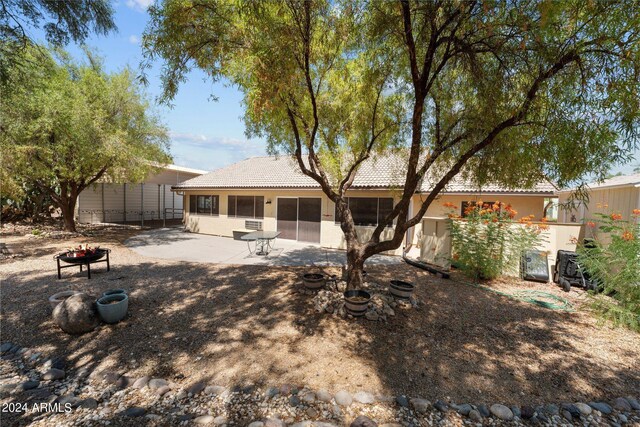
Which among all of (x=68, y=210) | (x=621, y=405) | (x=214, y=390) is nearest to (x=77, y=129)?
(x=68, y=210)

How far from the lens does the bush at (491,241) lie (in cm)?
682

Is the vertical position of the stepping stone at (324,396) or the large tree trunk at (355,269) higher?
the large tree trunk at (355,269)

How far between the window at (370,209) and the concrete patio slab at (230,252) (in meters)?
1.54

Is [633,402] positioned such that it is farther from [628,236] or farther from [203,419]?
[203,419]

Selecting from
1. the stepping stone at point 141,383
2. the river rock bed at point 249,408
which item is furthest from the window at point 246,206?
the river rock bed at point 249,408

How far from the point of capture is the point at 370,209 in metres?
11.0

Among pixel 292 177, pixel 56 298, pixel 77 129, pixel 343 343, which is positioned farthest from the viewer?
pixel 292 177

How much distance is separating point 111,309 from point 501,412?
5.40 m

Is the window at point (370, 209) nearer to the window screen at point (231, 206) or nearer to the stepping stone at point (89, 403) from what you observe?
the window screen at point (231, 206)

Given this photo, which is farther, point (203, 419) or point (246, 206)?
point (246, 206)

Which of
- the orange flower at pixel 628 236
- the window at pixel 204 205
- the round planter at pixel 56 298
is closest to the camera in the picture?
the round planter at pixel 56 298

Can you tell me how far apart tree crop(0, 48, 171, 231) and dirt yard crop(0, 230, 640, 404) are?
5.38 metres

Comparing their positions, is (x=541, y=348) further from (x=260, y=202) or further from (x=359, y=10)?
(x=260, y=202)

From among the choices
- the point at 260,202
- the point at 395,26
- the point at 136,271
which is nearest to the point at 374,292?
the point at 395,26
